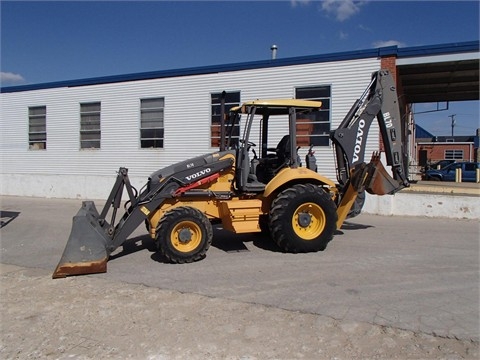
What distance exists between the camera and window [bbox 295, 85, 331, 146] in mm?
14281

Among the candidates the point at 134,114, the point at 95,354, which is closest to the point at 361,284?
the point at 95,354

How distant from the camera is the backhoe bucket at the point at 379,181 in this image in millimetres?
7973

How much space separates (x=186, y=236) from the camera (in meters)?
6.53

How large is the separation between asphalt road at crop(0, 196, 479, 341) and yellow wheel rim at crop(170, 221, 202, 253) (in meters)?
0.32

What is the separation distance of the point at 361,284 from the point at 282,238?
5.97 ft

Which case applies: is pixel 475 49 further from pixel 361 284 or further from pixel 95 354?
pixel 95 354

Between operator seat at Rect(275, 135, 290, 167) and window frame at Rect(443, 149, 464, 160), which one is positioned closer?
operator seat at Rect(275, 135, 290, 167)

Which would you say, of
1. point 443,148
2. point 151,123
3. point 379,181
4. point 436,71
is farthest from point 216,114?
point 443,148

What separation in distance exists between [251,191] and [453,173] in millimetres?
24498

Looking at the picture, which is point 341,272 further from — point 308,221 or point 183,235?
point 183,235

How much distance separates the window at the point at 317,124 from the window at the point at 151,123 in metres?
6.04

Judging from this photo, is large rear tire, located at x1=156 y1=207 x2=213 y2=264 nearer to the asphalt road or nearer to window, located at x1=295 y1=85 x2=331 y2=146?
the asphalt road

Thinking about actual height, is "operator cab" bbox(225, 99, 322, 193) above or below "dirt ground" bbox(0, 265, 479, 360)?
above

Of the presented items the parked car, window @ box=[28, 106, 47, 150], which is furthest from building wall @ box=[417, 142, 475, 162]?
window @ box=[28, 106, 47, 150]
